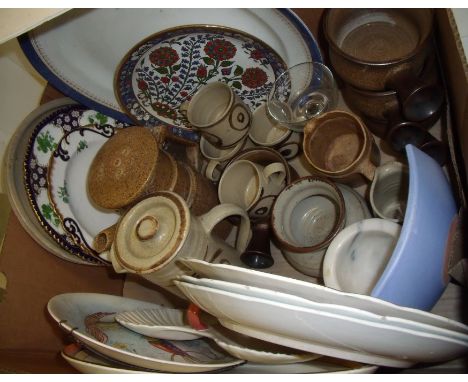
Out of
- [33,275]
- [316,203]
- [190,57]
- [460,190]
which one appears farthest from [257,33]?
[33,275]

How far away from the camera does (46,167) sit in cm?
94

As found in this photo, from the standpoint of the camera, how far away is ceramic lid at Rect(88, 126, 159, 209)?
815 mm

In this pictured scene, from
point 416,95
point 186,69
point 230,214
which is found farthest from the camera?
point 186,69

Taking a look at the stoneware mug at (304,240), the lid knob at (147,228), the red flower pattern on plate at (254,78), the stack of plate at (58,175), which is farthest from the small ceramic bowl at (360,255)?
the stack of plate at (58,175)

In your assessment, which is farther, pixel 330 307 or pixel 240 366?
pixel 240 366

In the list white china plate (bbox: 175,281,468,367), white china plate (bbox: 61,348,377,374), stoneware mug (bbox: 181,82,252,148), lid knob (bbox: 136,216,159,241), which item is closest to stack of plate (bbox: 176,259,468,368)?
white china plate (bbox: 175,281,468,367)

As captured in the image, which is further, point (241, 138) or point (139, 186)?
point (241, 138)

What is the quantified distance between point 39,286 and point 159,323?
274mm

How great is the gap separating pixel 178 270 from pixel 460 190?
1.51ft

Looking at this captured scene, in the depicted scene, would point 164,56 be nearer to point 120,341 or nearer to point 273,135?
point 273,135

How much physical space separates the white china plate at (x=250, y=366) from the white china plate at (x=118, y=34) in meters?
0.55

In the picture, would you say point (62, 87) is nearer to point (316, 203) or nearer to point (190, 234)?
point (190, 234)

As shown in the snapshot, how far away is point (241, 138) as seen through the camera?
3.16 ft

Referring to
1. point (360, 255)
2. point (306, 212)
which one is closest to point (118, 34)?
point (306, 212)
